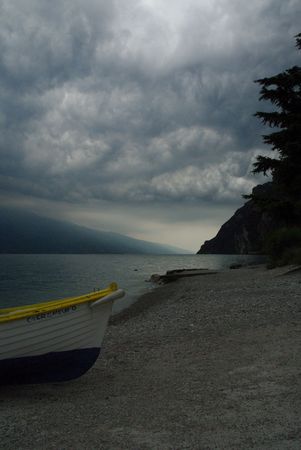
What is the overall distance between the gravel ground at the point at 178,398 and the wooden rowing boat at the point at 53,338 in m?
0.33

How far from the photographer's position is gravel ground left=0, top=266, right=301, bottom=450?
4.56 metres

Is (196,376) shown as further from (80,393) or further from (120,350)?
(120,350)

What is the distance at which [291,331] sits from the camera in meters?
9.24

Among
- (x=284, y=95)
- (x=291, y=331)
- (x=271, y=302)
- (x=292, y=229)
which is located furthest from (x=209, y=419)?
(x=292, y=229)

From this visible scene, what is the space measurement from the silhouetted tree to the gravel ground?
1355 centimetres

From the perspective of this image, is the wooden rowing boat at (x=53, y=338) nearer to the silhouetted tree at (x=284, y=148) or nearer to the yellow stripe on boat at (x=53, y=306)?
the yellow stripe on boat at (x=53, y=306)

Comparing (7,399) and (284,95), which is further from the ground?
(284,95)

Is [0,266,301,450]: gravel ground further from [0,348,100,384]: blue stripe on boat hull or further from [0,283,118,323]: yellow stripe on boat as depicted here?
[0,283,118,323]: yellow stripe on boat

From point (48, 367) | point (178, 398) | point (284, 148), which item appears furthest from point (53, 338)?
point (284, 148)

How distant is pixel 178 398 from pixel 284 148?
66.7 feet

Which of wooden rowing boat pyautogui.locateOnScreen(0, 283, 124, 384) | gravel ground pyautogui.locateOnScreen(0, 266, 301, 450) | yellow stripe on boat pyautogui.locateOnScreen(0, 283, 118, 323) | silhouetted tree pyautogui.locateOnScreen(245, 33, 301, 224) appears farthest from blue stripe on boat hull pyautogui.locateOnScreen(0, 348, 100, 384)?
silhouetted tree pyautogui.locateOnScreen(245, 33, 301, 224)

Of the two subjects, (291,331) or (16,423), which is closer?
(16,423)

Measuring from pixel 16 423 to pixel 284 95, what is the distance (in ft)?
80.7

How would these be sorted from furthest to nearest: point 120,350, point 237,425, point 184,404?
point 120,350 → point 184,404 → point 237,425
